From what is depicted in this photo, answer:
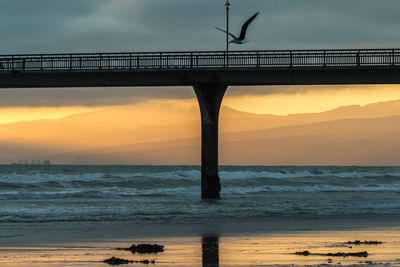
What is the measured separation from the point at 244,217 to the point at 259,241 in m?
8.89

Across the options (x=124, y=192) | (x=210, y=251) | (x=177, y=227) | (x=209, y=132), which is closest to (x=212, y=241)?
(x=210, y=251)

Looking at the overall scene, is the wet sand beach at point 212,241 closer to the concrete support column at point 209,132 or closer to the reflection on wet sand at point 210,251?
the reflection on wet sand at point 210,251

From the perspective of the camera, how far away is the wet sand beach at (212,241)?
15695 millimetres

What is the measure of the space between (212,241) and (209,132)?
21656 millimetres

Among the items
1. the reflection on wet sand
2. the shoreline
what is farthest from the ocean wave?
the reflection on wet sand

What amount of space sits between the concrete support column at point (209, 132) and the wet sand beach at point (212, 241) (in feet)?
44.5

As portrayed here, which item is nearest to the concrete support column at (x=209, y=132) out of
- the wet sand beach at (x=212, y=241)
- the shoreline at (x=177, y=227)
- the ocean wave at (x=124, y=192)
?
the ocean wave at (x=124, y=192)

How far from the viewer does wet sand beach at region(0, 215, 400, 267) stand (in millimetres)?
15695

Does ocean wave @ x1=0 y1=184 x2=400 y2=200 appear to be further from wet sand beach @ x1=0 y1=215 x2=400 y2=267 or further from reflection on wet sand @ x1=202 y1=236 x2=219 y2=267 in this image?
reflection on wet sand @ x1=202 y1=236 x2=219 y2=267

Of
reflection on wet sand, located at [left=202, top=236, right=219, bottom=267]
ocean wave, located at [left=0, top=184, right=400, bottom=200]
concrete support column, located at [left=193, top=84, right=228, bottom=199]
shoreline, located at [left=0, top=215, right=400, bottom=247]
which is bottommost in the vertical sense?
reflection on wet sand, located at [left=202, top=236, right=219, bottom=267]

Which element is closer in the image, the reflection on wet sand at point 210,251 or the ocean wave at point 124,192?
the reflection on wet sand at point 210,251

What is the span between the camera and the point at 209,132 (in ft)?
Answer: 134

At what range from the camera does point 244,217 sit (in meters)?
28.3

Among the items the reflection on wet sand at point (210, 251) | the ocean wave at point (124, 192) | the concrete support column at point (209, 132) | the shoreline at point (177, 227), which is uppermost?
the concrete support column at point (209, 132)
